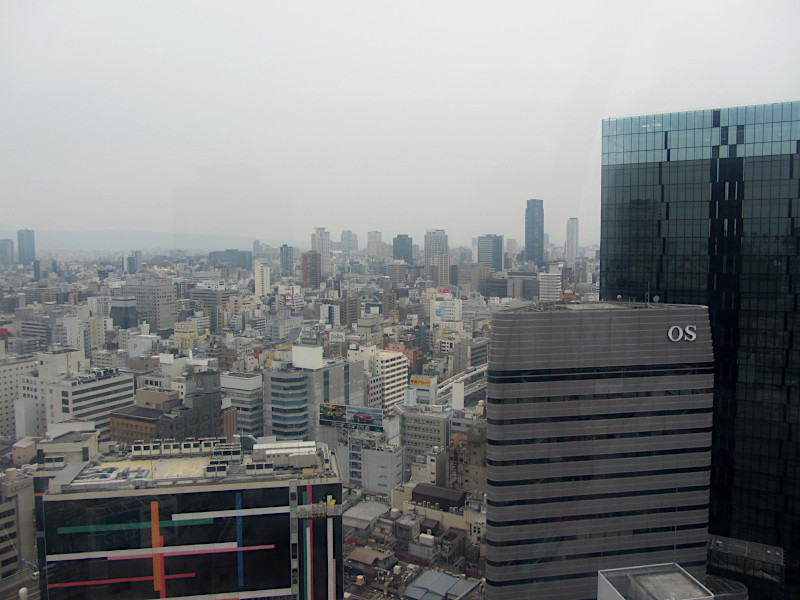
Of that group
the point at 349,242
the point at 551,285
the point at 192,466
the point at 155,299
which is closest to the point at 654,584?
the point at 192,466

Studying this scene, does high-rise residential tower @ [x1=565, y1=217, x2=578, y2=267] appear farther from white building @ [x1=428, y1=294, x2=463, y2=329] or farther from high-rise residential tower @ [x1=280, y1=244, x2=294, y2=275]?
white building @ [x1=428, y1=294, x2=463, y2=329]

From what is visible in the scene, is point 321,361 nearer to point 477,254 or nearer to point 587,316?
point 477,254

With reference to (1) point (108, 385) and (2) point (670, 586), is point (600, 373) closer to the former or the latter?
(2) point (670, 586)

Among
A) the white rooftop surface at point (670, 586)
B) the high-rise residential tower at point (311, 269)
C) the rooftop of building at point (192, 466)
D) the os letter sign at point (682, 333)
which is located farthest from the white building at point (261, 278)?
the white rooftop surface at point (670, 586)

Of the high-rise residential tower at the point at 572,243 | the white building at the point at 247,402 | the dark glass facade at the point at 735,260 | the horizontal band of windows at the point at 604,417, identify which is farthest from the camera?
the white building at the point at 247,402

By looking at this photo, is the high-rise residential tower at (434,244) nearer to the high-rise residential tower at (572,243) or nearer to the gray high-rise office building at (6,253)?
the high-rise residential tower at (572,243)

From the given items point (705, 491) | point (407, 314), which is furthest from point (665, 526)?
point (407, 314)
